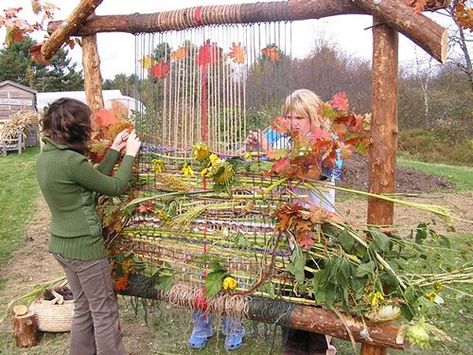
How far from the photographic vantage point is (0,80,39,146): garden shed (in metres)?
19.0

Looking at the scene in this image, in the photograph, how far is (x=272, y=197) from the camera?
2881 millimetres

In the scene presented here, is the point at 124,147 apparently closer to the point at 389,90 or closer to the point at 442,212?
the point at 389,90

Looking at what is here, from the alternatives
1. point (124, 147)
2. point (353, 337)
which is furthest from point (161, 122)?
point (353, 337)

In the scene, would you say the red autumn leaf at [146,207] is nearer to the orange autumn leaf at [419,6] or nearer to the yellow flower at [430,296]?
the yellow flower at [430,296]

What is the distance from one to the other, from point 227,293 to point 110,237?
3.02ft

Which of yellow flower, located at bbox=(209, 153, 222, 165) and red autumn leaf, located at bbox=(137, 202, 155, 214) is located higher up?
yellow flower, located at bbox=(209, 153, 222, 165)

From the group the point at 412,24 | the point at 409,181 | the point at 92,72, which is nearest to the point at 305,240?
the point at 412,24

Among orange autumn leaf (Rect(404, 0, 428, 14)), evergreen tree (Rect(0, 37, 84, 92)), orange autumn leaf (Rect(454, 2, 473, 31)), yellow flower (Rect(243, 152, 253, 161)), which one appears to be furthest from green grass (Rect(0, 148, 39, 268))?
evergreen tree (Rect(0, 37, 84, 92))

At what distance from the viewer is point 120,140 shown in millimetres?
3254

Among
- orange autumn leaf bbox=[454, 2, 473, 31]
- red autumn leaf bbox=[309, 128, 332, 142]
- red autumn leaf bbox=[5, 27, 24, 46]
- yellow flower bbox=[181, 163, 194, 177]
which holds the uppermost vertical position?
red autumn leaf bbox=[5, 27, 24, 46]

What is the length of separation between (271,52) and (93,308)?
6.03 ft

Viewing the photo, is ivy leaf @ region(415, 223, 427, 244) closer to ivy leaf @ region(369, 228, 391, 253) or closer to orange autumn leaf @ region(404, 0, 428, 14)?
ivy leaf @ region(369, 228, 391, 253)

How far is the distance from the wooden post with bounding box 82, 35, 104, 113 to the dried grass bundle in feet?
49.3

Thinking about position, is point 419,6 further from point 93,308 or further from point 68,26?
point 93,308
